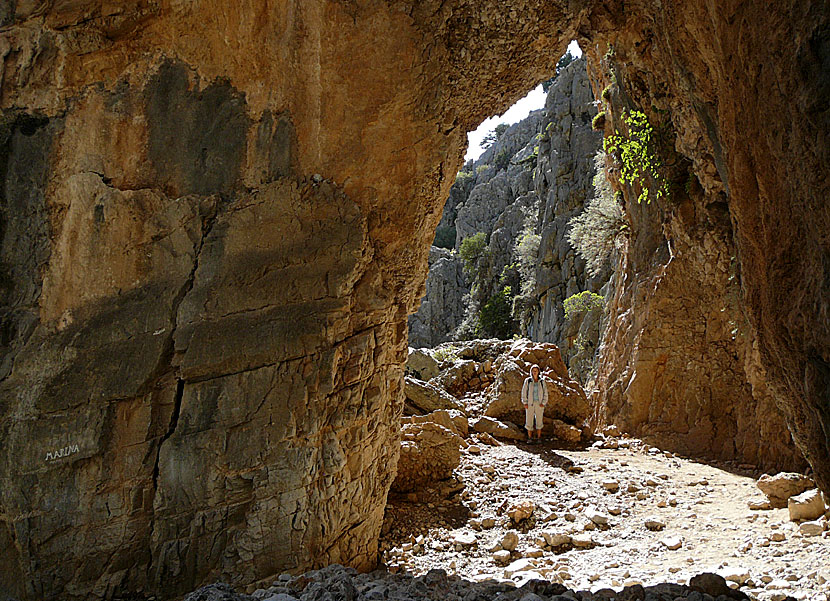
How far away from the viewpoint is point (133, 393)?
4918 millimetres

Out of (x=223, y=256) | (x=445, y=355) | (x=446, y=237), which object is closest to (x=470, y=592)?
(x=223, y=256)

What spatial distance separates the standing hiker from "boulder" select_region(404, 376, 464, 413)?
132 cm

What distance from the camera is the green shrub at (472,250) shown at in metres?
40.8

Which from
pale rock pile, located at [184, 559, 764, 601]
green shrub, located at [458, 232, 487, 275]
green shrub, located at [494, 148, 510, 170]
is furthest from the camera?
green shrub, located at [494, 148, 510, 170]

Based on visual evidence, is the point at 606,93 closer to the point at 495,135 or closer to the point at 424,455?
the point at 424,455

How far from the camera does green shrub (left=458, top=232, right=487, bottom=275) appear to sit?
4078cm

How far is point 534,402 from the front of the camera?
33.4ft

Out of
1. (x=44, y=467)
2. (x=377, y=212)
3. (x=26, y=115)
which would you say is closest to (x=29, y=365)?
(x=44, y=467)

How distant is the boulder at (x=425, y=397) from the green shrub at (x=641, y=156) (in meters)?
5.17

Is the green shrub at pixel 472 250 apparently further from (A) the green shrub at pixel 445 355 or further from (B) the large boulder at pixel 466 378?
(B) the large boulder at pixel 466 378

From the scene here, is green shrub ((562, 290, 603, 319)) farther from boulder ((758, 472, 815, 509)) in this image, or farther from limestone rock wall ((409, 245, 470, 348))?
limestone rock wall ((409, 245, 470, 348))

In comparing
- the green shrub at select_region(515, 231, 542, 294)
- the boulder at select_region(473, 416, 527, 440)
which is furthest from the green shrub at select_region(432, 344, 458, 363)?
the green shrub at select_region(515, 231, 542, 294)

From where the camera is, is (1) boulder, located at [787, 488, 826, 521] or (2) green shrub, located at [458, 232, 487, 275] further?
(2) green shrub, located at [458, 232, 487, 275]

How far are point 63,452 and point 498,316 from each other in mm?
31790
